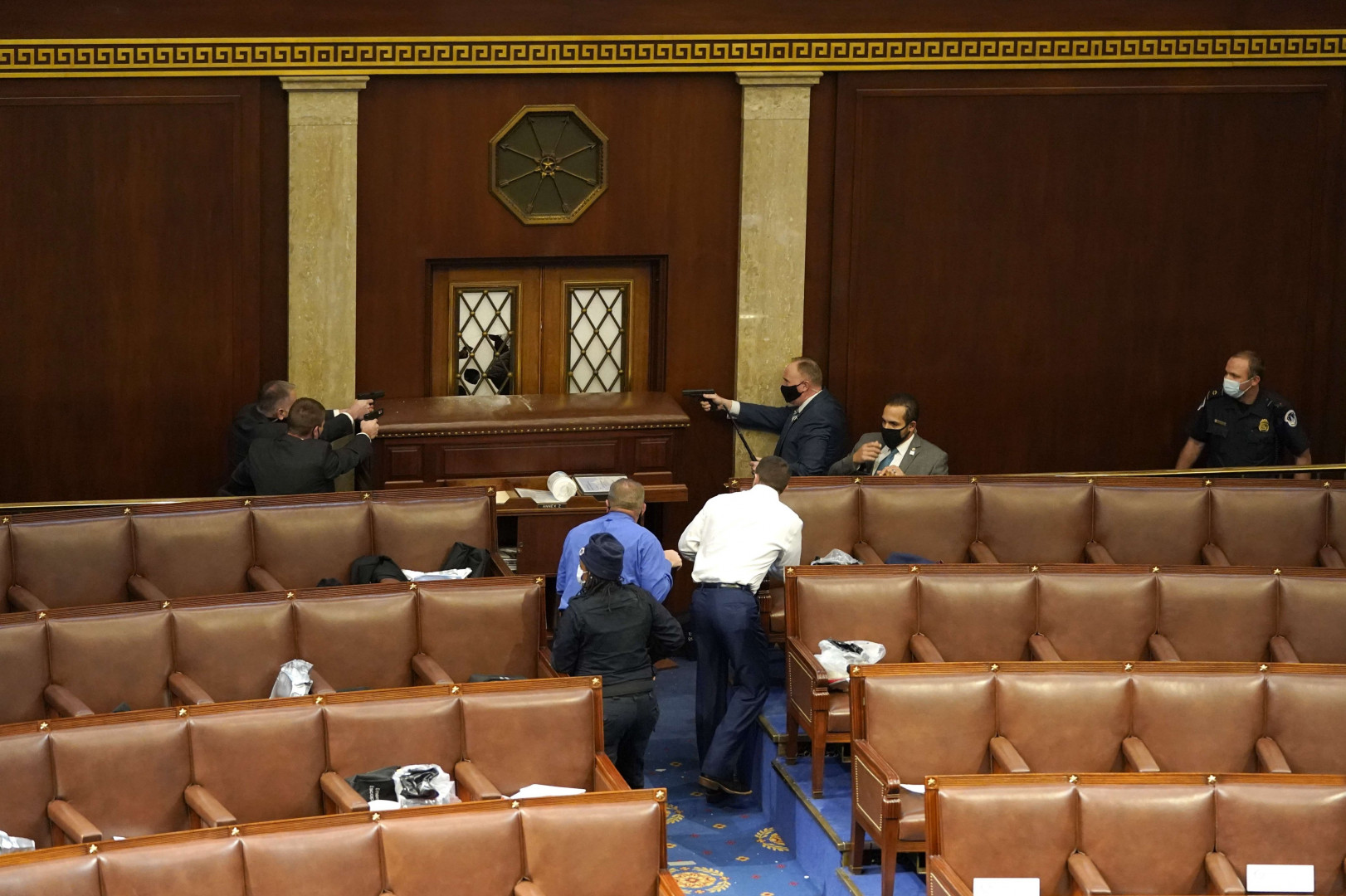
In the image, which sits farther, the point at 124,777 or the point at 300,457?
the point at 300,457

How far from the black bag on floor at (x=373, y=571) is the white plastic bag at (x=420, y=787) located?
5.43 ft

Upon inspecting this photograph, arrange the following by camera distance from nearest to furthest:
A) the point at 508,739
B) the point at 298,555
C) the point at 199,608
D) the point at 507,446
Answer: the point at 508,739, the point at 199,608, the point at 298,555, the point at 507,446

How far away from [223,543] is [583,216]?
272 centimetres

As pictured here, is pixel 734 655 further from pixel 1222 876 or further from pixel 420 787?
pixel 1222 876

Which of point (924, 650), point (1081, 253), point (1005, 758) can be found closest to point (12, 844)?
point (1005, 758)

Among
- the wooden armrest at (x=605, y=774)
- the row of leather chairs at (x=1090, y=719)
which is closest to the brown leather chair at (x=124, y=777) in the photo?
the wooden armrest at (x=605, y=774)

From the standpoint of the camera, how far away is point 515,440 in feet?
27.7

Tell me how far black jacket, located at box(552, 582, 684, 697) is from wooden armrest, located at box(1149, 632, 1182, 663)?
1.87 meters

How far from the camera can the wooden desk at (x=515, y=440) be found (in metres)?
8.30

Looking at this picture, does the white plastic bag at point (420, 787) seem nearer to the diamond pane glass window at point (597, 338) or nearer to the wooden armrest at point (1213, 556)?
the wooden armrest at point (1213, 556)

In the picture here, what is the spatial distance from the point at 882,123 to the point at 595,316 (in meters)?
1.78

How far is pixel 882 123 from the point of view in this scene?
29.6 feet

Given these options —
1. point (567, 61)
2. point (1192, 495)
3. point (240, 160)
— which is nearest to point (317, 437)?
point (240, 160)

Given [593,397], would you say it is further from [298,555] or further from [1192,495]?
[1192,495]
